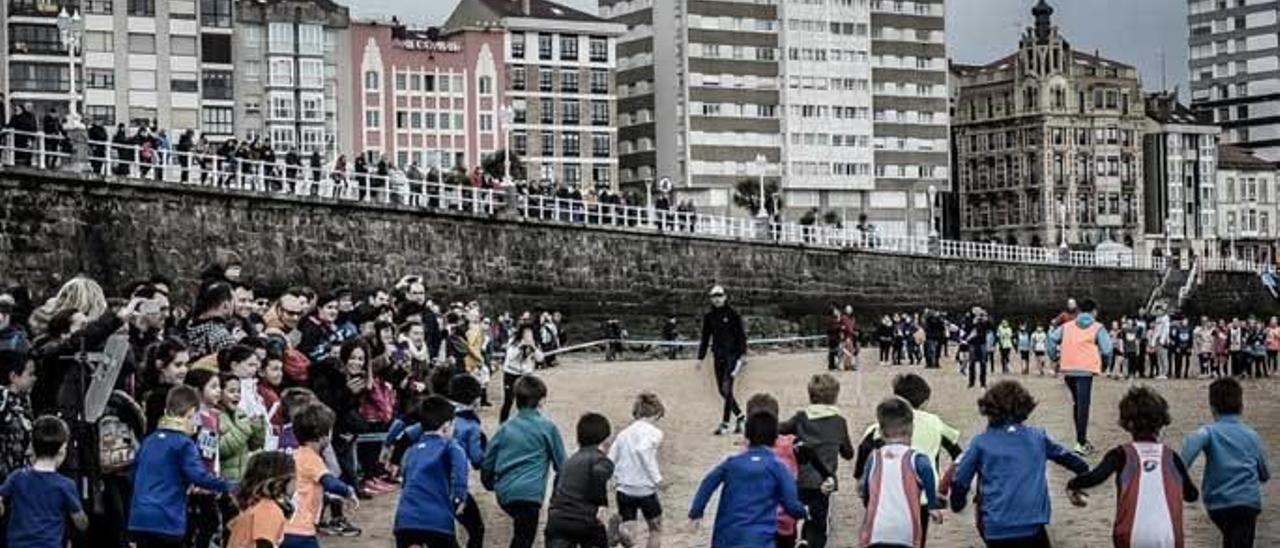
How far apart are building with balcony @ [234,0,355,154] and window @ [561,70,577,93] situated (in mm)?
14432

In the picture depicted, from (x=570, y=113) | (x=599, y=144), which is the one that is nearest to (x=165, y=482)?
(x=570, y=113)

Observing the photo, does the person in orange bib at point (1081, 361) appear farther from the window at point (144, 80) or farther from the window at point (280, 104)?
the window at point (280, 104)

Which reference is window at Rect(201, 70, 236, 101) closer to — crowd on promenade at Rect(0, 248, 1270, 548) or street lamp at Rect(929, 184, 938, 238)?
street lamp at Rect(929, 184, 938, 238)

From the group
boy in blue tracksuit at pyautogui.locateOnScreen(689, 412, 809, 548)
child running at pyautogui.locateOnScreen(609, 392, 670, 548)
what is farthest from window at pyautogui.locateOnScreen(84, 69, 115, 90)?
boy in blue tracksuit at pyautogui.locateOnScreen(689, 412, 809, 548)

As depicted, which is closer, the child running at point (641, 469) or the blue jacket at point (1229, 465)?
the blue jacket at point (1229, 465)

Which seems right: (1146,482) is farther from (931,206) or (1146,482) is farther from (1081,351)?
(931,206)

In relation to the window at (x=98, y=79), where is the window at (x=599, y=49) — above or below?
above

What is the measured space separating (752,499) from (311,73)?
277ft

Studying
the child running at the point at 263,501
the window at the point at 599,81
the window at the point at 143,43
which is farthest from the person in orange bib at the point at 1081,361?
the window at the point at 599,81

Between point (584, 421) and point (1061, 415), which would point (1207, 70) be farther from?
point (584, 421)

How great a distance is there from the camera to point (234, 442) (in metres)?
12.2

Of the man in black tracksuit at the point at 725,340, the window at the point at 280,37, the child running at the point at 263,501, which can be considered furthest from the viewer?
the window at the point at 280,37

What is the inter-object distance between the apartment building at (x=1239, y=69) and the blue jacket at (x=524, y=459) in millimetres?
137682

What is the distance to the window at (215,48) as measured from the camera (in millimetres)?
88250
